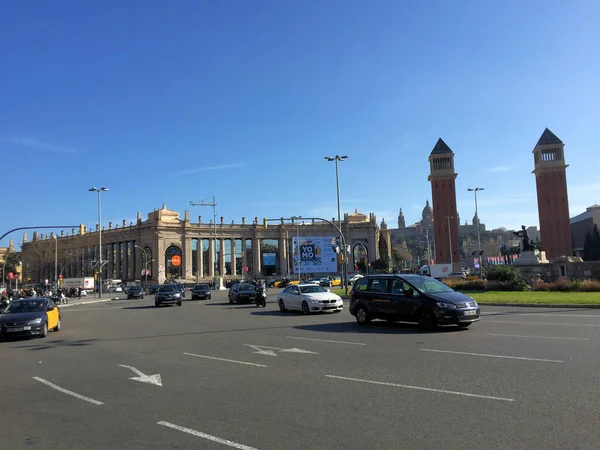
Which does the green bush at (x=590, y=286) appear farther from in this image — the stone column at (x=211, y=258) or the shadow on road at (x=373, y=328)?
the stone column at (x=211, y=258)

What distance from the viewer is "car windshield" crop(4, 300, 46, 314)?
55.9 feet

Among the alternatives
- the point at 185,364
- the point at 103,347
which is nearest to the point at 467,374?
the point at 185,364

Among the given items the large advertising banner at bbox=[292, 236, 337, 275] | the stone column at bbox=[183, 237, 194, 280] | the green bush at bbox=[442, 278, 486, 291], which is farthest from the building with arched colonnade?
the green bush at bbox=[442, 278, 486, 291]

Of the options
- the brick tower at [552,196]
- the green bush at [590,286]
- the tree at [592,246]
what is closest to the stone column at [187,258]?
the brick tower at [552,196]

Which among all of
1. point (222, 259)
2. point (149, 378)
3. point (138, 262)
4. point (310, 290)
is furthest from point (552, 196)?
point (149, 378)

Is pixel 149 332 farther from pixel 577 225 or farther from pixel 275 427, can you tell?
pixel 577 225

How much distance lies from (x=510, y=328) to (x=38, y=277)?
557 ft

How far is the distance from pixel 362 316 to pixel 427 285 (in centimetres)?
259

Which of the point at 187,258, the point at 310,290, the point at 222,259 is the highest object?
the point at 187,258

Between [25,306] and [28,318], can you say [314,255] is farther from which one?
[28,318]

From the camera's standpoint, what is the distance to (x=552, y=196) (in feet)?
325

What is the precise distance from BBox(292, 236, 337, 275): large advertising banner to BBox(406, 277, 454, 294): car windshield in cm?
8696

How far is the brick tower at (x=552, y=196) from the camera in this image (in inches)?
3824

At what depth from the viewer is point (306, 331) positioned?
50.7 ft
